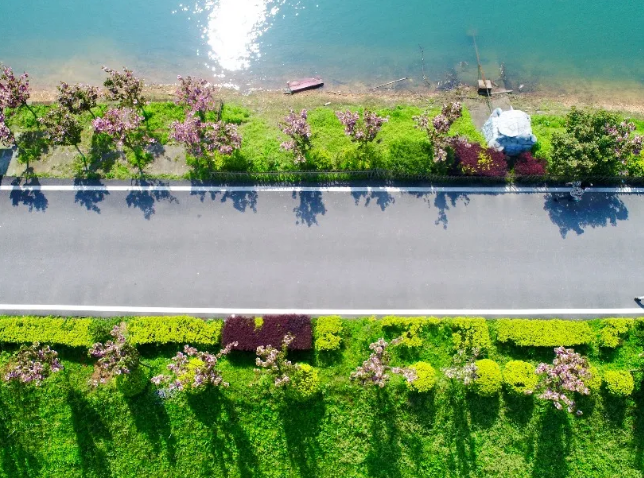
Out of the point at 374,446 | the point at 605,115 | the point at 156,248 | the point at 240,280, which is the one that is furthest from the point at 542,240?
the point at 156,248

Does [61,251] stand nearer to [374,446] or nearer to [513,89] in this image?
[374,446]

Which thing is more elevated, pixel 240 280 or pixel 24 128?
pixel 24 128

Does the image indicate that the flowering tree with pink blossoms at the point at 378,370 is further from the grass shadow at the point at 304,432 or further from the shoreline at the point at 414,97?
the shoreline at the point at 414,97

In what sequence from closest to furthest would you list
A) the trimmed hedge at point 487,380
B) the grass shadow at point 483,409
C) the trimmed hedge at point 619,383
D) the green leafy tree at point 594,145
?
the trimmed hedge at point 487,380 < the trimmed hedge at point 619,383 < the grass shadow at point 483,409 < the green leafy tree at point 594,145

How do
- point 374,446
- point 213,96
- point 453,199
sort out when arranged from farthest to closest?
point 213,96 < point 453,199 < point 374,446

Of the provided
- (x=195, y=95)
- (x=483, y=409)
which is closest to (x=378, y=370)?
(x=483, y=409)

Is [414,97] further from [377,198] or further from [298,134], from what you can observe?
[298,134]

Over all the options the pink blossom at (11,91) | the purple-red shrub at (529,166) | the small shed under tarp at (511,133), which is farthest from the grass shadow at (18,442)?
the purple-red shrub at (529,166)
